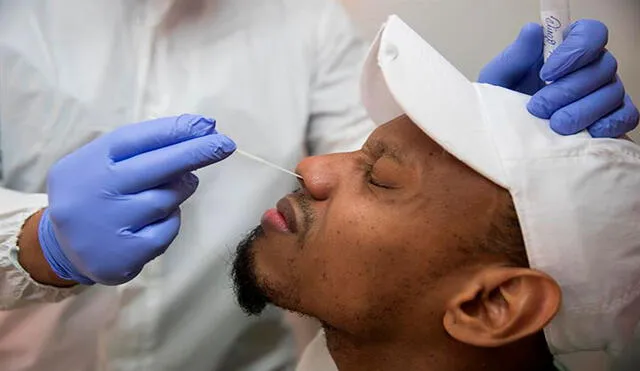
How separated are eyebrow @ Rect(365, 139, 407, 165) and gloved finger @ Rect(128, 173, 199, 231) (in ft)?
0.94

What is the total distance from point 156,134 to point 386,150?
34cm

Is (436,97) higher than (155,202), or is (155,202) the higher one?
(436,97)

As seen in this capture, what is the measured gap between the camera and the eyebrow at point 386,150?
1170 millimetres

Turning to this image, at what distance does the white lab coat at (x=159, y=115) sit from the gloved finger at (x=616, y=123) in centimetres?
53

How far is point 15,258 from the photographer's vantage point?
1282 mm

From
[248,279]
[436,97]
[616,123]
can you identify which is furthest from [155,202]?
[616,123]

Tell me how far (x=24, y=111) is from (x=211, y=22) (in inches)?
15.5

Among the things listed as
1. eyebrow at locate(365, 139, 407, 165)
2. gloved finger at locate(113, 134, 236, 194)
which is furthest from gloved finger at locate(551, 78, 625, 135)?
gloved finger at locate(113, 134, 236, 194)

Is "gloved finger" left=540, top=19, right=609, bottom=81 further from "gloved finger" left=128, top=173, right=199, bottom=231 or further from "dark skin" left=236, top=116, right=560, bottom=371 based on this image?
"gloved finger" left=128, top=173, right=199, bottom=231

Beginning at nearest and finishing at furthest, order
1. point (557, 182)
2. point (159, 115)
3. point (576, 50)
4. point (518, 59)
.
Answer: point (557, 182) → point (576, 50) → point (518, 59) → point (159, 115)

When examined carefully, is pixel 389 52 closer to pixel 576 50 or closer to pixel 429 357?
pixel 576 50

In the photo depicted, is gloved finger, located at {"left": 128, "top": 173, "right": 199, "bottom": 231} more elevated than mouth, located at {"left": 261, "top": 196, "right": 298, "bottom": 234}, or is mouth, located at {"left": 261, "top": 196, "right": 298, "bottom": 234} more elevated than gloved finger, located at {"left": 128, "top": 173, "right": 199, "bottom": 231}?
gloved finger, located at {"left": 128, "top": 173, "right": 199, "bottom": 231}

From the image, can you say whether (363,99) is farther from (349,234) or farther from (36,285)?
(36,285)

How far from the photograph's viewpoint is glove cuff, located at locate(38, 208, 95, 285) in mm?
1237
